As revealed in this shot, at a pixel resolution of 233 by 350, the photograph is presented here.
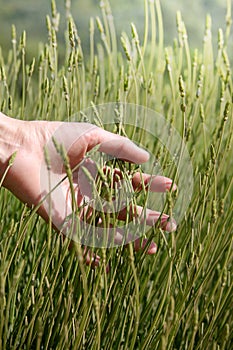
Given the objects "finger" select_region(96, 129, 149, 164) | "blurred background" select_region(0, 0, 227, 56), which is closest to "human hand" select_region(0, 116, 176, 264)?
"finger" select_region(96, 129, 149, 164)

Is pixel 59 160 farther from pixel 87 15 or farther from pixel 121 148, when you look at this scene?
pixel 87 15

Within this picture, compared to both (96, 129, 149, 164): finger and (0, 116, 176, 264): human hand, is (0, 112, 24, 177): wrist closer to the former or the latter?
(0, 116, 176, 264): human hand

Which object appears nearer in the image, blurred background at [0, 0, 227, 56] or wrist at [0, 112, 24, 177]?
wrist at [0, 112, 24, 177]

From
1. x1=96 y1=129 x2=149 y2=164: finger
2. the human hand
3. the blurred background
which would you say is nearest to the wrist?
the human hand

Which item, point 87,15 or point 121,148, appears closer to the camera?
point 121,148

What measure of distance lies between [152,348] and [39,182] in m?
0.36

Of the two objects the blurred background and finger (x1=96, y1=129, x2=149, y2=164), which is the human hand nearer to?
finger (x1=96, y1=129, x2=149, y2=164)

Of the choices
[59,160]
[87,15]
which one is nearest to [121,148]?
[59,160]

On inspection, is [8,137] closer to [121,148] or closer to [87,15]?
[121,148]

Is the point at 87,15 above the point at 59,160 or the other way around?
above

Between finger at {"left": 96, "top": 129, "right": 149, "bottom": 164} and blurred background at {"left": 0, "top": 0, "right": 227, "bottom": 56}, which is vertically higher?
blurred background at {"left": 0, "top": 0, "right": 227, "bottom": 56}

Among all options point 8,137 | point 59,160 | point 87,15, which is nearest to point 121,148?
point 59,160

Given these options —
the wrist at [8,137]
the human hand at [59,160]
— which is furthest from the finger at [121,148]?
the wrist at [8,137]

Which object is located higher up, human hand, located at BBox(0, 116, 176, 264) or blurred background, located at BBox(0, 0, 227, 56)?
blurred background, located at BBox(0, 0, 227, 56)
